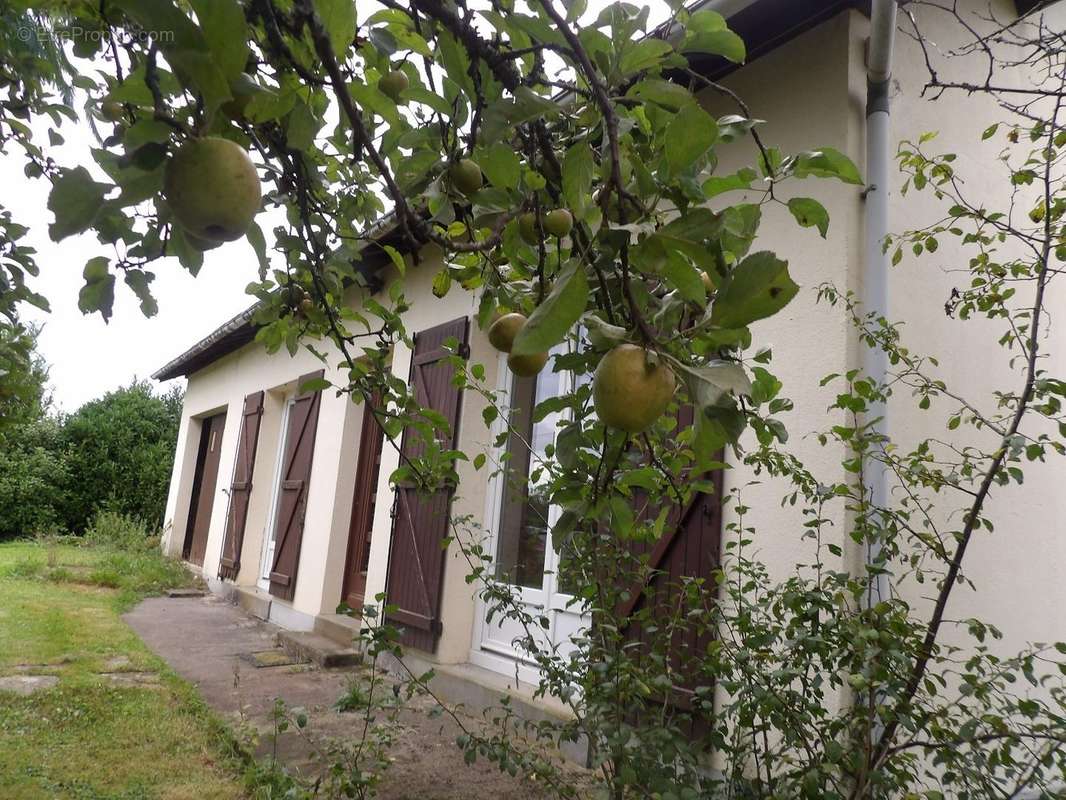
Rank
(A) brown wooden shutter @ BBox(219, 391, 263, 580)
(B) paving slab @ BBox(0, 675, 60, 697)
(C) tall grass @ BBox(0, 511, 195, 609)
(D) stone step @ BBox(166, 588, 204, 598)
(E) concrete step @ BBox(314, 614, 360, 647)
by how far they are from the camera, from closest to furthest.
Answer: (B) paving slab @ BBox(0, 675, 60, 697), (E) concrete step @ BBox(314, 614, 360, 647), (A) brown wooden shutter @ BBox(219, 391, 263, 580), (D) stone step @ BBox(166, 588, 204, 598), (C) tall grass @ BBox(0, 511, 195, 609)

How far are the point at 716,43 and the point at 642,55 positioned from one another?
0.18 m

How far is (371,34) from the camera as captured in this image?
1.27 metres

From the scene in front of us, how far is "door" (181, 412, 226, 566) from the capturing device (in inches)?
416

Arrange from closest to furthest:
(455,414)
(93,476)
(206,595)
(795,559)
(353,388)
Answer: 1. (353,388)
2. (795,559)
3. (455,414)
4. (206,595)
5. (93,476)

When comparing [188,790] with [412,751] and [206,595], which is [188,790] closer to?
[412,751]

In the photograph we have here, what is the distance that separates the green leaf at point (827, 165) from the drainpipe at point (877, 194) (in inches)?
70.6

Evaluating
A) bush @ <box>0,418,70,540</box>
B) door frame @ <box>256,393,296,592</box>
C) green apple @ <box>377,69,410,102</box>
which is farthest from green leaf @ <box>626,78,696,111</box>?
bush @ <box>0,418,70,540</box>

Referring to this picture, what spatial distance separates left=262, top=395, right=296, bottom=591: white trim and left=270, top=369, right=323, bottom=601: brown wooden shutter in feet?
2.48

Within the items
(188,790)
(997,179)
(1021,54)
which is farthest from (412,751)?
(1021,54)

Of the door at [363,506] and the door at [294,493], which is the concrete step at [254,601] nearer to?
the door at [294,493]

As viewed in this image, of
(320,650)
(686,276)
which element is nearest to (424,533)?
(320,650)

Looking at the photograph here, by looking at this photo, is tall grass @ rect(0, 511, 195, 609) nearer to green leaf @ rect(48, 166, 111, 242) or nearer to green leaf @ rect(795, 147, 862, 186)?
green leaf @ rect(48, 166, 111, 242)

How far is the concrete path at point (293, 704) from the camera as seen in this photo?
3.12 m

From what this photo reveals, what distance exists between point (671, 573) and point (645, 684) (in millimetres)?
1259
